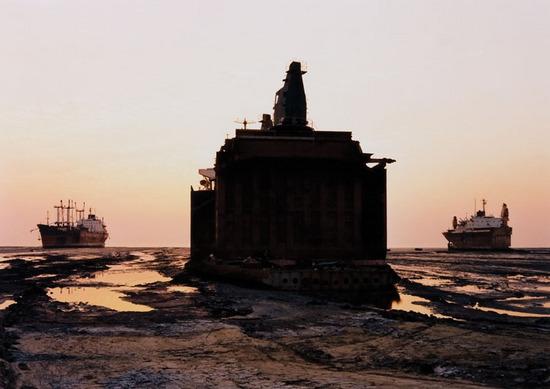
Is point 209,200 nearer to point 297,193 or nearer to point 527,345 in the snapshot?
point 297,193

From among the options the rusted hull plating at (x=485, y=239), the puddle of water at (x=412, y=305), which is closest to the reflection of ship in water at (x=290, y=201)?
the puddle of water at (x=412, y=305)

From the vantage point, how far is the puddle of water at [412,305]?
2633cm

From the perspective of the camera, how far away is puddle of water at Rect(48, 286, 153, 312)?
28.4 meters

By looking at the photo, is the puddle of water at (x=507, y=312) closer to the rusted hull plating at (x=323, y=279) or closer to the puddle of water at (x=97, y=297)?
the rusted hull plating at (x=323, y=279)

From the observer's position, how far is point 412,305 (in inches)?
1161

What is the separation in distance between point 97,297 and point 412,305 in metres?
17.5

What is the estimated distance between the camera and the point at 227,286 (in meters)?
37.6

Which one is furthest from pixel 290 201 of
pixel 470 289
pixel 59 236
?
pixel 59 236

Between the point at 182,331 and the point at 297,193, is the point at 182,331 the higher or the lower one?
the lower one

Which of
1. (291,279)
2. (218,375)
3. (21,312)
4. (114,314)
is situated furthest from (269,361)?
(291,279)

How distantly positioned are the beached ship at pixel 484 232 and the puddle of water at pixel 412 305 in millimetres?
129823

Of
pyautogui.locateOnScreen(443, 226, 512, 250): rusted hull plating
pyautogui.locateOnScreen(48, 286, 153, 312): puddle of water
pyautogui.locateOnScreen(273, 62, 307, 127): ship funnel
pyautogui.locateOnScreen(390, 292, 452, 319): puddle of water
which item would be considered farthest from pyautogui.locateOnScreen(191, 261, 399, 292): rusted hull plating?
pyautogui.locateOnScreen(443, 226, 512, 250): rusted hull plating

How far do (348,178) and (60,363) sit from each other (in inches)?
1261

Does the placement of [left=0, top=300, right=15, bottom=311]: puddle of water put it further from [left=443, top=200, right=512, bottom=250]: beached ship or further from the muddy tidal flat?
[left=443, top=200, right=512, bottom=250]: beached ship
